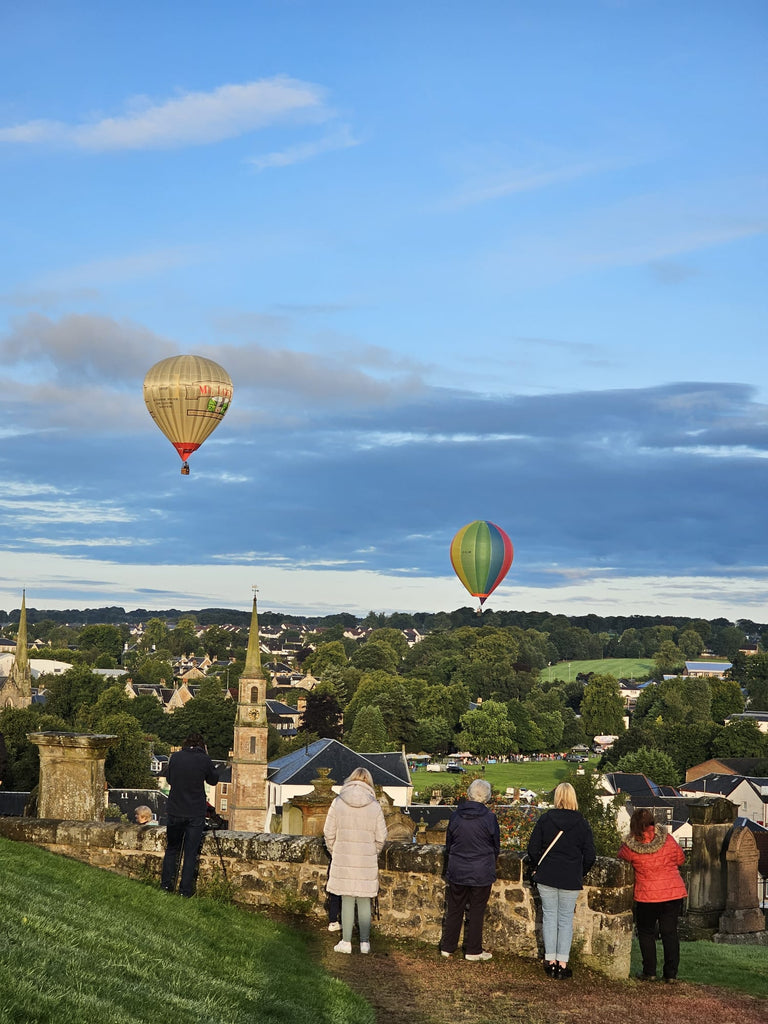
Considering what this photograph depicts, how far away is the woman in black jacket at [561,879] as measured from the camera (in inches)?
391

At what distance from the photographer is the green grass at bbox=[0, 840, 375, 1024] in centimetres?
694

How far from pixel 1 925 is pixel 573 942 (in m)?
5.03

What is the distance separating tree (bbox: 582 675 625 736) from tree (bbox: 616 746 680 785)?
48.5 m

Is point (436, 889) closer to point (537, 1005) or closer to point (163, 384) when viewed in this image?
point (537, 1005)

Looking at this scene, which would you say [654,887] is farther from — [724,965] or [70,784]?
[70,784]

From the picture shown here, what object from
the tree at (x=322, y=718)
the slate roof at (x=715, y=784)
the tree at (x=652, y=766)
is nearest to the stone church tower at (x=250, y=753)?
the slate roof at (x=715, y=784)

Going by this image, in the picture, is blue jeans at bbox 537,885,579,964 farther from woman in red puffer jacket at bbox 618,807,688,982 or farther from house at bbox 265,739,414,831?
house at bbox 265,739,414,831

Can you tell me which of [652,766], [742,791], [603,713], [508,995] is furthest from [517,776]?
[508,995]

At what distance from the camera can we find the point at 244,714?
79.4 m

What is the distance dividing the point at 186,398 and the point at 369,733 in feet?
266

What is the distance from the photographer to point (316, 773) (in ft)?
265

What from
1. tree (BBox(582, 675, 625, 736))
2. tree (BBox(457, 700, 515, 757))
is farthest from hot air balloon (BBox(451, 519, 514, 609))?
tree (BBox(582, 675, 625, 736))

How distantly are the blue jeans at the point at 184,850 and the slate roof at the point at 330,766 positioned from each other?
219ft

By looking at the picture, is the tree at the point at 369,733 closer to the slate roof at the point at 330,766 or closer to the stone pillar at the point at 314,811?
the slate roof at the point at 330,766
